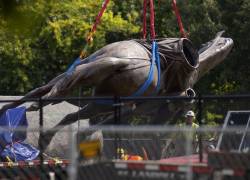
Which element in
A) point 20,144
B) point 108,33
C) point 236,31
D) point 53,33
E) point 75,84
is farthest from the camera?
point 108,33

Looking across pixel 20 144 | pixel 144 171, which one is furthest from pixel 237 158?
pixel 20 144

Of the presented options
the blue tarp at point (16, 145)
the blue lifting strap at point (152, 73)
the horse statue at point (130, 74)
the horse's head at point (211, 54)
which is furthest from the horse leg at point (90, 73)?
the horse's head at point (211, 54)

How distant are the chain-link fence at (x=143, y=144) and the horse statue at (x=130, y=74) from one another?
0.31m

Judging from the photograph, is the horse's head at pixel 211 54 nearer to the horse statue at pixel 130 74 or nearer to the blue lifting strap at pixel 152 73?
the horse statue at pixel 130 74

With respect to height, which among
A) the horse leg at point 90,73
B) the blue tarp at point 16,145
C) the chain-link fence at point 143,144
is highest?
the horse leg at point 90,73

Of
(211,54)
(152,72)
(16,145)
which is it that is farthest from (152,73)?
(16,145)

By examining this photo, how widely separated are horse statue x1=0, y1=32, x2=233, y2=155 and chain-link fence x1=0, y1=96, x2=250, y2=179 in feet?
1.01

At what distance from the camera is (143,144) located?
11.6 m

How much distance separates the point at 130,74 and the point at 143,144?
322 cm

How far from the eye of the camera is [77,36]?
116 ft

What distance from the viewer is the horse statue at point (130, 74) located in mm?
14609

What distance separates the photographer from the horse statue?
14609 millimetres

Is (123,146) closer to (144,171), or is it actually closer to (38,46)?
(144,171)

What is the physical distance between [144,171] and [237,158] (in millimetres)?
912
